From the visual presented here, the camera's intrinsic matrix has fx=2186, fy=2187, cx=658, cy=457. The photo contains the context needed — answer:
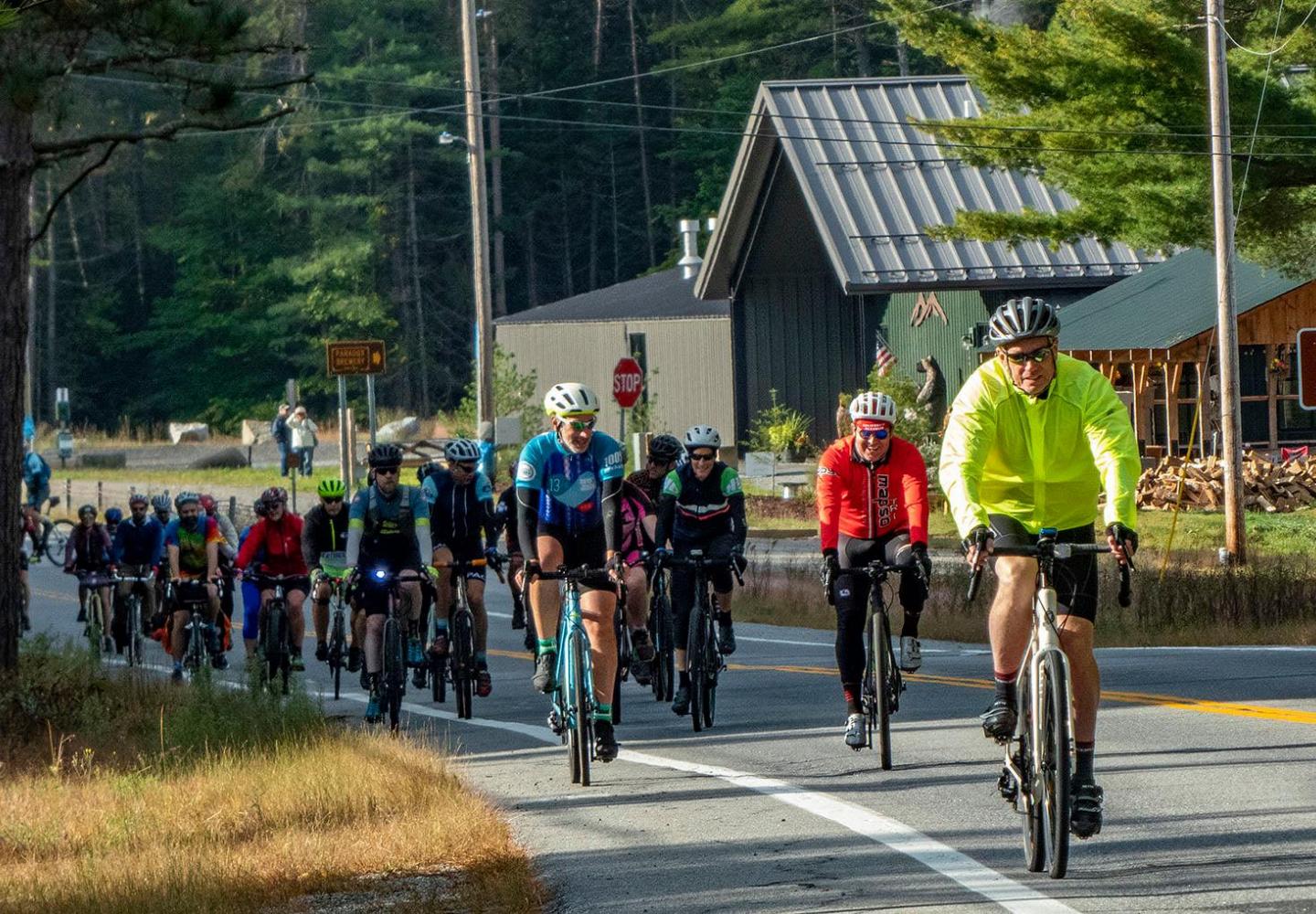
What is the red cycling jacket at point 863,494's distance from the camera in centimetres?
1159

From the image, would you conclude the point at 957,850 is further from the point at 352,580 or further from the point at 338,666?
the point at 338,666

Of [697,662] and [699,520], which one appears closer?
[697,662]

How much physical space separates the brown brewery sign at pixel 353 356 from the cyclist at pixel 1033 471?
21.3m

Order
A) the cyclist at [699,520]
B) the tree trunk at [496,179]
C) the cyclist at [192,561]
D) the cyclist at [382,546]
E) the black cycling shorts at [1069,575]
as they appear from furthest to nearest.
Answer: the tree trunk at [496,179] < the cyclist at [192,561] < the cyclist at [382,546] < the cyclist at [699,520] < the black cycling shorts at [1069,575]

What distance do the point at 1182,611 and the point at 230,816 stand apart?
12029 millimetres

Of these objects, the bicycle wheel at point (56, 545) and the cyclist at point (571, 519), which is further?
the bicycle wheel at point (56, 545)

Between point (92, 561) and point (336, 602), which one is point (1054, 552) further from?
point (92, 561)

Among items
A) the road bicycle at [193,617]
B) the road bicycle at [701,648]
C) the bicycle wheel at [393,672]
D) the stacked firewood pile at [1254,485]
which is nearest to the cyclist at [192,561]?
the road bicycle at [193,617]

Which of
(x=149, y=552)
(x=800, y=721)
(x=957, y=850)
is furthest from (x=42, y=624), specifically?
(x=957, y=850)

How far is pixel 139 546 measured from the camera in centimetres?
2261

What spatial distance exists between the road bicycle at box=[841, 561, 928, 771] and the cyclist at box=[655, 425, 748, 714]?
2.82 meters

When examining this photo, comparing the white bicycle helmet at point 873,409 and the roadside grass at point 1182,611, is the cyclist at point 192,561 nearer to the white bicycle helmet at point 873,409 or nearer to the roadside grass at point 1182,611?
the roadside grass at point 1182,611

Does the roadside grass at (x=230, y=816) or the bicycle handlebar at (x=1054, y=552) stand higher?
the bicycle handlebar at (x=1054, y=552)

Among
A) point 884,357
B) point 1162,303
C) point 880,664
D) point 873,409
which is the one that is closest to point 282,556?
point 873,409
